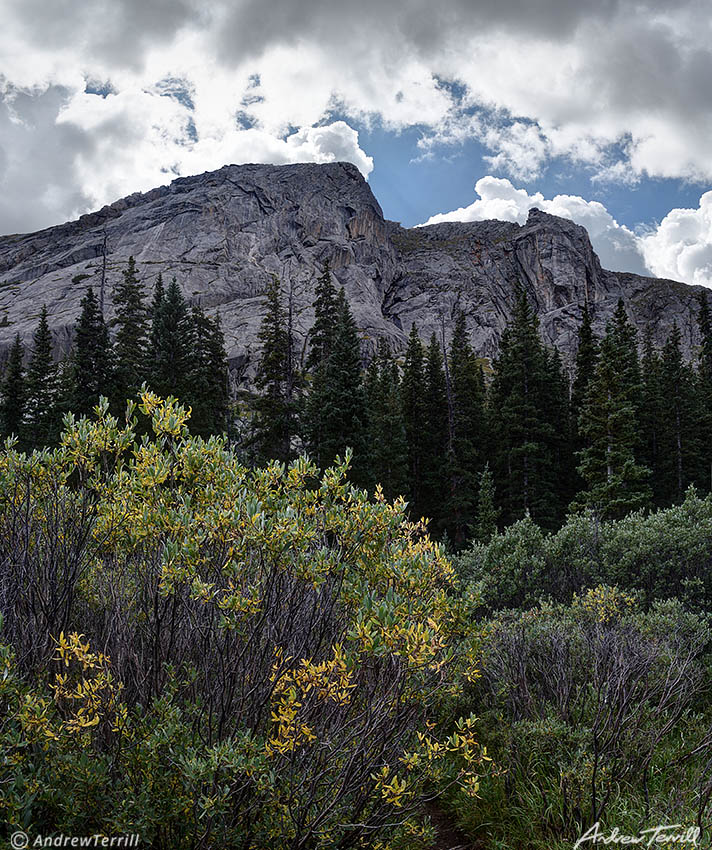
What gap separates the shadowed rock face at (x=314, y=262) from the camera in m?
97.9

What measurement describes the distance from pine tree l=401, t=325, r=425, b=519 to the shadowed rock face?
4868 centimetres

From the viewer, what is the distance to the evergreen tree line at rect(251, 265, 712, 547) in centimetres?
2450

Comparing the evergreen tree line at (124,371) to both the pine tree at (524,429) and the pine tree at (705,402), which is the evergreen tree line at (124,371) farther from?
the pine tree at (705,402)

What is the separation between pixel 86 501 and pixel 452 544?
28034 mm

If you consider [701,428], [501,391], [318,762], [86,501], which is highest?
[501,391]

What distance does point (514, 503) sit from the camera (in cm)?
2980

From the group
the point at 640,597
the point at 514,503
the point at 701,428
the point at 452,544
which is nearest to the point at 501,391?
the point at 514,503

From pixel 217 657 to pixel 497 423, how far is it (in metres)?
30.3

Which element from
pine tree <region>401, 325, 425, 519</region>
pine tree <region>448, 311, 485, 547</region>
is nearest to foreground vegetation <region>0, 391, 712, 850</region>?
pine tree <region>448, 311, 485, 547</region>

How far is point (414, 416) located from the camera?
3538 centimetres

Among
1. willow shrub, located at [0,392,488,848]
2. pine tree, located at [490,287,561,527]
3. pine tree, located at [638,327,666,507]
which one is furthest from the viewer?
pine tree, located at [638,327,666,507]

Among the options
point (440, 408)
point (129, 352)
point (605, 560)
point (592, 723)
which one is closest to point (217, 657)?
point (592, 723)

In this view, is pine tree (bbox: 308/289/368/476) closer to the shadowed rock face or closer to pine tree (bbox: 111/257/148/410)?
pine tree (bbox: 111/257/148/410)

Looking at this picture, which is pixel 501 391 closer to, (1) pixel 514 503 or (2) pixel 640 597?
(1) pixel 514 503
